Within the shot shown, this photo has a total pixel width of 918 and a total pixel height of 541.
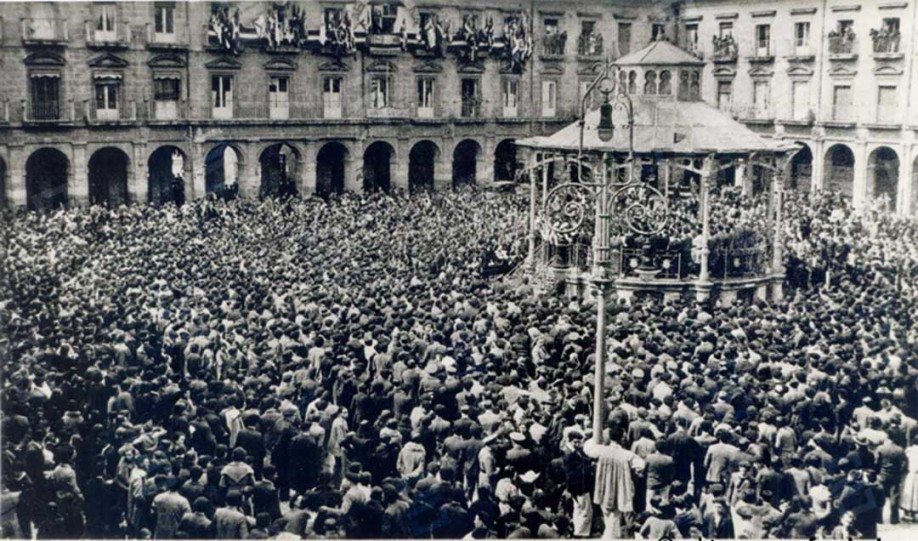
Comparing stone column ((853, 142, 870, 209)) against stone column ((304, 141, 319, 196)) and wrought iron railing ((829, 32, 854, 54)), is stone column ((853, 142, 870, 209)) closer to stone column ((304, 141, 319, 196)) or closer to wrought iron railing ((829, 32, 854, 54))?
wrought iron railing ((829, 32, 854, 54))

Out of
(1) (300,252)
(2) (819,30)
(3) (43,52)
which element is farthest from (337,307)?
(2) (819,30)

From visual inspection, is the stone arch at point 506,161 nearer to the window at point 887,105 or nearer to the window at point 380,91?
the window at point 380,91

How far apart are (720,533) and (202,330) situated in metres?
11.2

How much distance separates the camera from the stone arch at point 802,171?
154 feet

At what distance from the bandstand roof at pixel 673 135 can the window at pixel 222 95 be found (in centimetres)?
1777

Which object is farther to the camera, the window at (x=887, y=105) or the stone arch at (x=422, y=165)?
the stone arch at (x=422, y=165)

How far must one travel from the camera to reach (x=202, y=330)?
62.8 ft

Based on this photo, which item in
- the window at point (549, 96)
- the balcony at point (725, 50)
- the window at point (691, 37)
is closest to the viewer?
the balcony at point (725, 50)

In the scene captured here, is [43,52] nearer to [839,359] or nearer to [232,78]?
[232,78]

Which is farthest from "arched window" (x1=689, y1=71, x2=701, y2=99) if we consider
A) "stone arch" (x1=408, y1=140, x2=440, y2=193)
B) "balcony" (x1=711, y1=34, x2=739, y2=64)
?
"stone arch" (x1=408, y1=140, x2=440, y2=193)

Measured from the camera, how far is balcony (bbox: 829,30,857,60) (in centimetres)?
4281

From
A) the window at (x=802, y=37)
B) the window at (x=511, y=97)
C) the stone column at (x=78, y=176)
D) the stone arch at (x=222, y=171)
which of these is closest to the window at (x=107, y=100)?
the stone column at (x=78, y=176)

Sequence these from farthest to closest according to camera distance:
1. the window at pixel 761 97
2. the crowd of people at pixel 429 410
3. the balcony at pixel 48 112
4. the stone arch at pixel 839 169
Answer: the window at pixel 761 97, the stone arch at pixel 839 169, the balcony at pixel 48 112, the crowd of people at pixel 429 410

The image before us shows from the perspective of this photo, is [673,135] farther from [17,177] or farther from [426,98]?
[17,177]
